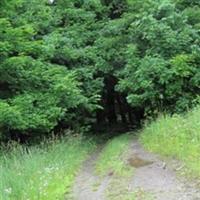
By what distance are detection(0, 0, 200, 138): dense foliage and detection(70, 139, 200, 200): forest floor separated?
4.31 m

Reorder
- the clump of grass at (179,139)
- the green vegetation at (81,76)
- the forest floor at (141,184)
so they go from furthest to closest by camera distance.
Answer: the green vegetation at (81,76)
the clump of grass at (179,139)
the forest floor at (141,184)

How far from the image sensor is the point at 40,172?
31.1 ft

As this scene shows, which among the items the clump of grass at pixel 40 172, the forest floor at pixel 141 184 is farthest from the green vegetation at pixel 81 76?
the forest floor at pixel 141 184

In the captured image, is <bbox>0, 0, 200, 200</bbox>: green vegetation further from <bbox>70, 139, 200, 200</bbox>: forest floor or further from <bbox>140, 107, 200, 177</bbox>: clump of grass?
<bbox>70, 139, 200, 200</bbox>: forest floor

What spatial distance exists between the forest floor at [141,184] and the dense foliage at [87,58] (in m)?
4.31

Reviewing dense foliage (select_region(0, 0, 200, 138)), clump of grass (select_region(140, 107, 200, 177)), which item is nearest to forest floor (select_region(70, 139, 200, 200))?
clump of grass (select_region(140, 107, 200, 177))

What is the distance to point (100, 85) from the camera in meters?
20.1

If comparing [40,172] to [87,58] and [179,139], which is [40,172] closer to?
[179,139]

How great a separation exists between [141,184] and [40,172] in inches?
88.5

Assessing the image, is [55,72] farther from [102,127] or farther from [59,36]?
[102,127]

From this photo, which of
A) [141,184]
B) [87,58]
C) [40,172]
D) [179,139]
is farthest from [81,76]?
[141,184]

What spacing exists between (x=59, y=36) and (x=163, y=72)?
5261 millimetres

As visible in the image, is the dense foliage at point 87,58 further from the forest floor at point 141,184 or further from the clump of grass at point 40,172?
the forest floor at point 141,184

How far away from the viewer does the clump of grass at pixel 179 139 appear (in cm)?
913
